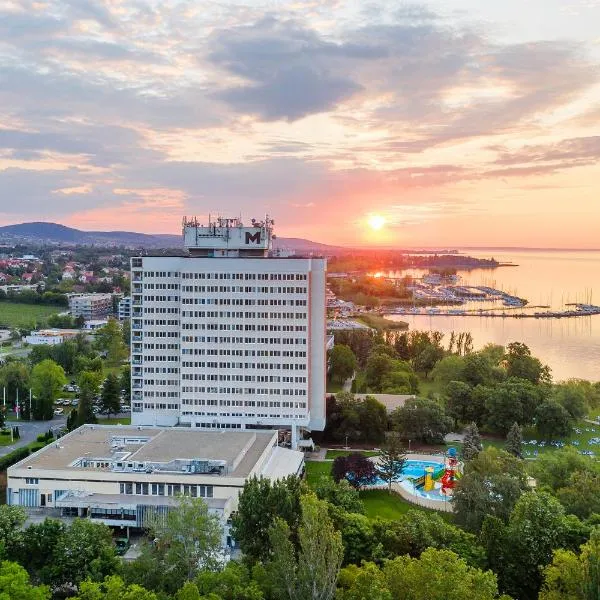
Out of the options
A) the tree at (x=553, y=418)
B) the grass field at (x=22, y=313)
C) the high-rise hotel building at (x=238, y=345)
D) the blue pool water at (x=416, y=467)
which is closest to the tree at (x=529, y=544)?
the blue pool water at (x=416, y=467)

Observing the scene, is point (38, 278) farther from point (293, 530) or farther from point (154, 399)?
point (293, 530)

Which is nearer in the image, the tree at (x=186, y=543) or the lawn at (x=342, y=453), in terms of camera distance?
the tree at (x=186, y=543)

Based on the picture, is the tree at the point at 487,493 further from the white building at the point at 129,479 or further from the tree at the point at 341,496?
the white building at the point at 129,479

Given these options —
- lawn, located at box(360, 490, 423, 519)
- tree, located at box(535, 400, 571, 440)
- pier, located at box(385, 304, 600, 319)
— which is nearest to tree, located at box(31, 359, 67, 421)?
lawn, located at box(360, 490, 423, 519)

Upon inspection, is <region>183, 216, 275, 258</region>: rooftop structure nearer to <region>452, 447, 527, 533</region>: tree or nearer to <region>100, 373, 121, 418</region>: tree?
<region>100, 373, 121, 418</region>: tree

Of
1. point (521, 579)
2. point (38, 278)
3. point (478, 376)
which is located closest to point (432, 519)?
point (521, 579)

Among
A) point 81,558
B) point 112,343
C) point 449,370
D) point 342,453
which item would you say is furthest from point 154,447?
point 112,343
